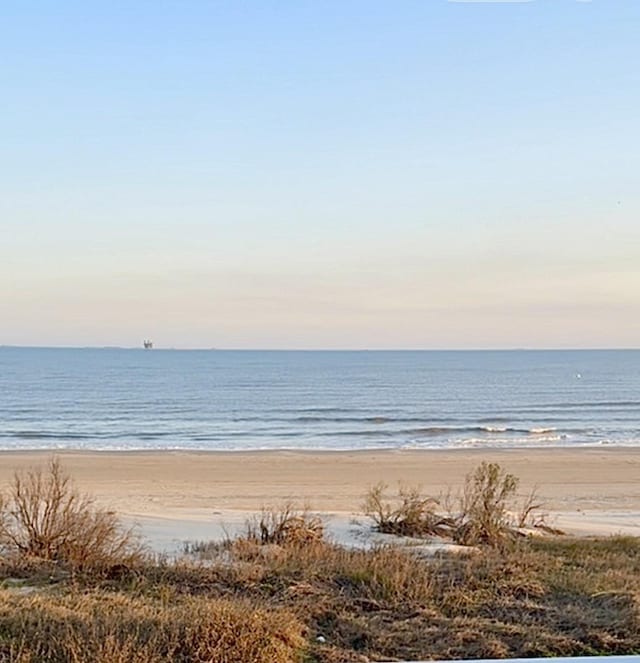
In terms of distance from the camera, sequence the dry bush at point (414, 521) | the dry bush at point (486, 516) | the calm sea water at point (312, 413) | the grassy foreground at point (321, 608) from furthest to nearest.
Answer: the calm sea water at point (312, 413)
the dry bush at point (414, 521)
the dry bush at point (486, 516)
the grassy foreground at point (321, 608)

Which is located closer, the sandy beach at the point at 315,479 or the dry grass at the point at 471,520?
the dry grass at the point at 471,520

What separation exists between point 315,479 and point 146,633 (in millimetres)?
13376

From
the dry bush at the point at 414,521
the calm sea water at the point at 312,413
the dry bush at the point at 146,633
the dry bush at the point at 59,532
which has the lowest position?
the calm sea water at the point at 312,413

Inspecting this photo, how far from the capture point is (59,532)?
544 cm

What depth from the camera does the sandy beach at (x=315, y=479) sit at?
1068 cm

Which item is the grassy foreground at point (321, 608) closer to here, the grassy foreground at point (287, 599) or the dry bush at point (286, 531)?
the grassy foreground at point (287, 599)

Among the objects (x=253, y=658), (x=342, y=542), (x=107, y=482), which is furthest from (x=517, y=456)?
(x=253, y=658)

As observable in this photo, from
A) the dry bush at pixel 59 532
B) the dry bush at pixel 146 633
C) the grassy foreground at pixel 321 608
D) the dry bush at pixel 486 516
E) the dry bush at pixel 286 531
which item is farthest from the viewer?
the dry bush at pixel 486 516

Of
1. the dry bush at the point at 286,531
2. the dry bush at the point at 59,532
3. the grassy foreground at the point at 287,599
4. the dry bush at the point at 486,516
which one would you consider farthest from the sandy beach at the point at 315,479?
the grassy foreground at the point at 287,599

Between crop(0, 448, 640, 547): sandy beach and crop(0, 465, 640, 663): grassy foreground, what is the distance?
7.64 feet

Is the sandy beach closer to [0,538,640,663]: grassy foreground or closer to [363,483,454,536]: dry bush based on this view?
[363,483,454,536]: dry bush

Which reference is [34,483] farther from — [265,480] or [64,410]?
[64,410]

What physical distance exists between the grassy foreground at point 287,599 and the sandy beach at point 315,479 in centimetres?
233

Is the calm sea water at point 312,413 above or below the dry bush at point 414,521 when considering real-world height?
below
